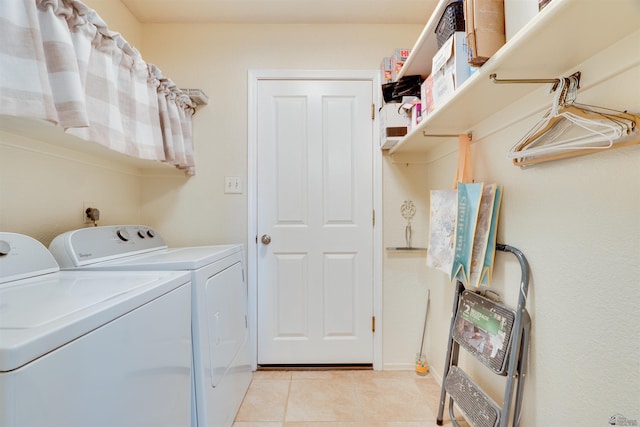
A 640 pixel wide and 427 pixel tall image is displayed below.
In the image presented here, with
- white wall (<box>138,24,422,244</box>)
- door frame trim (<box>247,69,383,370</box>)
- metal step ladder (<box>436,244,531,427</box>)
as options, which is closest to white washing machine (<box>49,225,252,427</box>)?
door frame trim (<box>247,69,383,370</box>)

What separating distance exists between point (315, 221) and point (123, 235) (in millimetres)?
1153

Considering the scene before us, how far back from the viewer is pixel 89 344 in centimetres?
62

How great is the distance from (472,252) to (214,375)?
124 centimetres

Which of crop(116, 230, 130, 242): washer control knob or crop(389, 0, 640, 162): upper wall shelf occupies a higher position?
crop(389, 0, 640, 162): upper wall shelf

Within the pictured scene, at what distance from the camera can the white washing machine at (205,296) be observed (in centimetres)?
115

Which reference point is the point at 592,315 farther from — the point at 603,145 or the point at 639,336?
the point at 603,145

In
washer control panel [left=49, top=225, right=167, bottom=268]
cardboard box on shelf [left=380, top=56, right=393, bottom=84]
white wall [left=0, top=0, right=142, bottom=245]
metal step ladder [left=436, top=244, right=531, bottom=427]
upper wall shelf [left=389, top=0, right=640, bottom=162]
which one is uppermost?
cardboard box on shelf [left=380, top=56, right=393, bottom=84]

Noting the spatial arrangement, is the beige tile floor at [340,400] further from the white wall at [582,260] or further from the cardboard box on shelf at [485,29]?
the cardboard box on shelf at [485,29]

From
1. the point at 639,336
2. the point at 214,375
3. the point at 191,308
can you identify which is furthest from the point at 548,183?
the point at 214,375

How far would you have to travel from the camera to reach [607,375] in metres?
0.78

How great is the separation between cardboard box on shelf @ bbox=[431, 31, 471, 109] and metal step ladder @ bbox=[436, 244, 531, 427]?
665mm

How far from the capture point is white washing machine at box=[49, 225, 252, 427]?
1.15m

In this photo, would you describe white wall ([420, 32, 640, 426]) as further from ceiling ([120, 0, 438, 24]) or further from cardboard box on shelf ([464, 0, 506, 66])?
ceiling ([120, 0, 438, 24])

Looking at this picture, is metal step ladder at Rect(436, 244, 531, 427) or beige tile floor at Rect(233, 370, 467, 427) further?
beige tile floor at Rect(233, 370, 467, 427)
